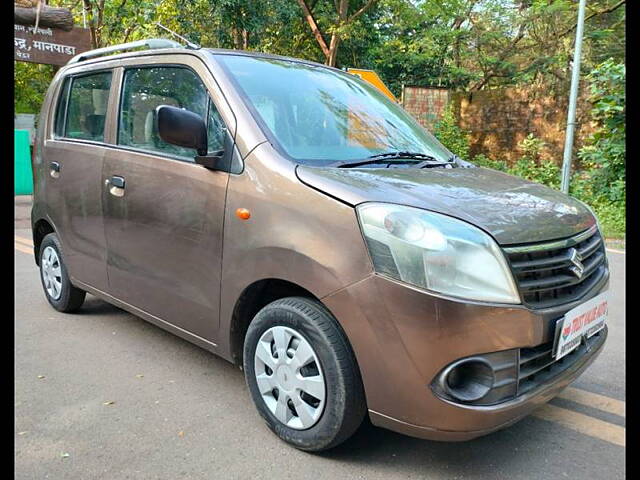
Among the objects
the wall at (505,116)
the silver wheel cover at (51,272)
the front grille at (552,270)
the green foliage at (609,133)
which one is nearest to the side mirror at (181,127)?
the front grille at (552,270)

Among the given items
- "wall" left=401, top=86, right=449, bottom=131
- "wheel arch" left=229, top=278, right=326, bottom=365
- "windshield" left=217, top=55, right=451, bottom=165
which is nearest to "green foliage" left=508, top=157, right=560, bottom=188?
"wall" left=401, top=86, right=449, bottom=131

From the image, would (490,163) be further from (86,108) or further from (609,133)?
(86,108)

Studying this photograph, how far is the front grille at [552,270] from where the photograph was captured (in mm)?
2096

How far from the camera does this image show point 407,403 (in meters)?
2.09

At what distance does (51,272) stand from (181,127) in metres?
2.45

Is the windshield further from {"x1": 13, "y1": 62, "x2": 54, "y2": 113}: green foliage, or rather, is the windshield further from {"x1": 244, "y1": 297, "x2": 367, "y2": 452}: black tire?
{"x1": 13, "y1": 62, "x2": 54, "y2": 113}: green foliage

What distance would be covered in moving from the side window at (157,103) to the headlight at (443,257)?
3.74ft

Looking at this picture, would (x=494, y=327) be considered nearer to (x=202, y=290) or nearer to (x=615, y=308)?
(x=202, y=290)

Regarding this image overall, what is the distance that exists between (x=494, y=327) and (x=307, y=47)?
612 inches

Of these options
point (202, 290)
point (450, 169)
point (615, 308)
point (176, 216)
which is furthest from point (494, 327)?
point (615, 308)

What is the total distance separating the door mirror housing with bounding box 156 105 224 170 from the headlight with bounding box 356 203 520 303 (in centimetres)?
106

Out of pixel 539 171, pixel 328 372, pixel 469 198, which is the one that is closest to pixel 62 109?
pixel 328 372

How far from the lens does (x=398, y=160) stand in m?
2.87

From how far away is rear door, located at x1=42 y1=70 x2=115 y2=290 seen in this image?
3.63 m
